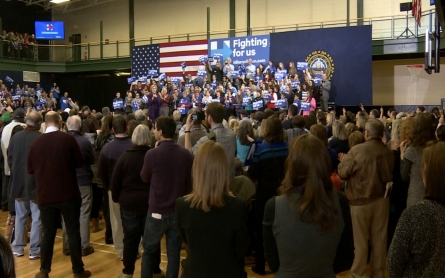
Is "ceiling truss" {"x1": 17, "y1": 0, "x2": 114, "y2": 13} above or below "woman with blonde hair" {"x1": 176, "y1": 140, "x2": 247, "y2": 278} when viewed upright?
above

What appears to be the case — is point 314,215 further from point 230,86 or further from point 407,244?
point 230,86

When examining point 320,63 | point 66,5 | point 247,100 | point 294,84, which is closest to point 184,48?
point 247,100

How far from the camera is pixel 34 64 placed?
23891 millimetres

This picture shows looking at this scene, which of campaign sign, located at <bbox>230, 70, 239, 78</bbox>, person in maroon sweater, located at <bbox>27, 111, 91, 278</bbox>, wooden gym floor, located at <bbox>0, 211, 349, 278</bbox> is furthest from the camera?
campaign sign, located at <bbox>230, 70, 239, 78</bbox>

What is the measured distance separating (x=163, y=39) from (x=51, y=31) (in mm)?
6654

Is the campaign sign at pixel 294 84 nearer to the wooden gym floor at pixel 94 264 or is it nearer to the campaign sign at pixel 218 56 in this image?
the campaign sign at pixel 218 56

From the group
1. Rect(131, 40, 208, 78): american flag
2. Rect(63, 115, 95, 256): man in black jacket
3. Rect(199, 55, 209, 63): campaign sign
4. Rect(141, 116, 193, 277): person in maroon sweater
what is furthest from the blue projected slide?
A: Rect(141, 116, 193, 277): person in maroon sweater

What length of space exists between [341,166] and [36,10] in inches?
1055

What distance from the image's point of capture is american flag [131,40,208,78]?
1950 centimetres

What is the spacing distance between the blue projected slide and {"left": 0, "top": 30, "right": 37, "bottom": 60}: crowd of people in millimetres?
845

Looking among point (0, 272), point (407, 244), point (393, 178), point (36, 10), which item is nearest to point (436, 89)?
point (393, 178)

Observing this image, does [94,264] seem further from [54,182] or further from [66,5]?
[66,5]

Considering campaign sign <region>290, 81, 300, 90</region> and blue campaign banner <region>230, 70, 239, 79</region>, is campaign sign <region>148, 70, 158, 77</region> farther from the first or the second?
campaign sign <region>290, 81, 300, 90</region>

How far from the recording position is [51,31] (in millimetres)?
25219
